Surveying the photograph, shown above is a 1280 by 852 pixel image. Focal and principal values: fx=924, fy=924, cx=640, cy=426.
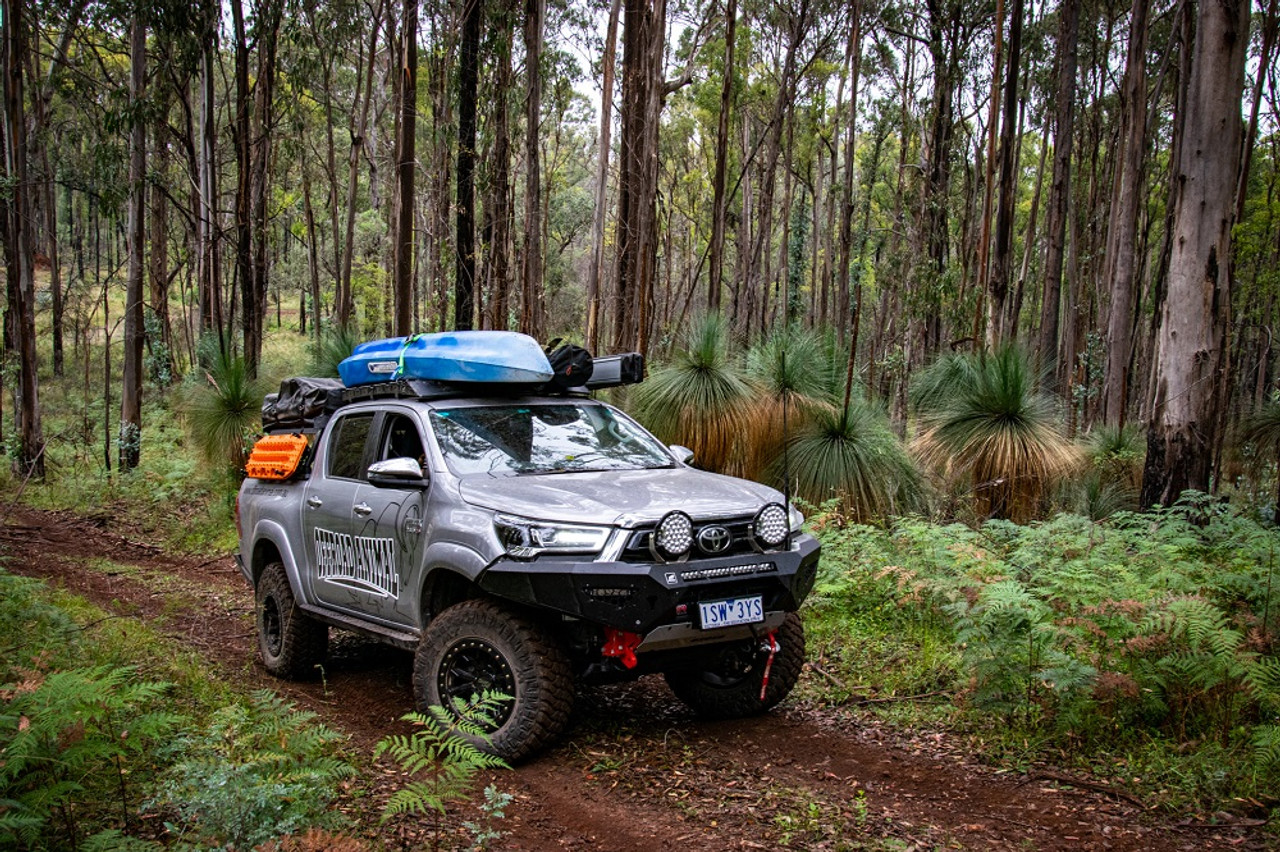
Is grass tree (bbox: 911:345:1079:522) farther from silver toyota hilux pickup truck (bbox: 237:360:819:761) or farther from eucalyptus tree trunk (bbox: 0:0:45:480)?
eucalyptus tree trunk (bbox: 0:0:45:480)

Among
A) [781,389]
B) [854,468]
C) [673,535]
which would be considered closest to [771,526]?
[673,535]

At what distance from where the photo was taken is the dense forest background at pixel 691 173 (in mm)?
12594

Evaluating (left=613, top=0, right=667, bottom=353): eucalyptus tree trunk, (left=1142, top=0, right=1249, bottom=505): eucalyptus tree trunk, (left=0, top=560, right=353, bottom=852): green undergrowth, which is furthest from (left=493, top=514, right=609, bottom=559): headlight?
(left=613, top=0, right=667, bottom=353): eucalyptus tree trunk

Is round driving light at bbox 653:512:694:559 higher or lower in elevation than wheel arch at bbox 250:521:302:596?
higher

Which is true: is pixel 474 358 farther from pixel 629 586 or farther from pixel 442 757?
pixel 442 757

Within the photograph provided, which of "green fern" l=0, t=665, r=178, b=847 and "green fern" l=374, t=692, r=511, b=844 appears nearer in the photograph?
"green fern" l=0, t=665, r=178, b=847

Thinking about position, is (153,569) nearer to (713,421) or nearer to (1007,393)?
(713,421)

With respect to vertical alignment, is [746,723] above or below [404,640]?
below

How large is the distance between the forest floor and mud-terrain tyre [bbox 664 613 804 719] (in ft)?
0.42

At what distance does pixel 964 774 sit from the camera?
4746 mm

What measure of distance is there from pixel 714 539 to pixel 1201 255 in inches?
280

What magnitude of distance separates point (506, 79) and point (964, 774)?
1513cm

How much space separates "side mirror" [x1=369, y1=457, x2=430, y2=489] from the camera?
16.8 ft

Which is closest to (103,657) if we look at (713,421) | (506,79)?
(713,421)
